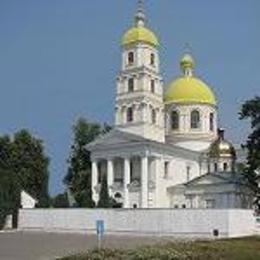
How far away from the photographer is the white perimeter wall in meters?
47.2

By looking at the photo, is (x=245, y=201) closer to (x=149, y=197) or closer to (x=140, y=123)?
(x=149, y=197)

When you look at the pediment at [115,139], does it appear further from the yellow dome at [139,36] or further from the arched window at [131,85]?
the yellow dome at [139,36]

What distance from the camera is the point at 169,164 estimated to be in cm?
7331

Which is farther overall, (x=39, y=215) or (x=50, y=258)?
(x=39, y=215)

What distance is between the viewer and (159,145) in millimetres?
71312

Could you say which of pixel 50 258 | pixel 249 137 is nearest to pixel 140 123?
pixel 249 137

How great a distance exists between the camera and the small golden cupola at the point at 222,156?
71000 millimetres

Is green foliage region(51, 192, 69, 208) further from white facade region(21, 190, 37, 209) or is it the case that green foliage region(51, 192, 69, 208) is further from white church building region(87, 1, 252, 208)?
white church building region(87, 1, 252, 208)

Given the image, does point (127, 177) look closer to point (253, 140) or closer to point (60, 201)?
point (60, 201)

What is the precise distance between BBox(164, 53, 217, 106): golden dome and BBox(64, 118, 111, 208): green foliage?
29.9 feet

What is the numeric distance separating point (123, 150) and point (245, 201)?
13.7 metres

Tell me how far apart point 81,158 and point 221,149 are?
673 inches

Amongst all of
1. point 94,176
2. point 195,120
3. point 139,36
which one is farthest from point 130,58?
point 94,176

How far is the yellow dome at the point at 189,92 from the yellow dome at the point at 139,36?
621 cm
